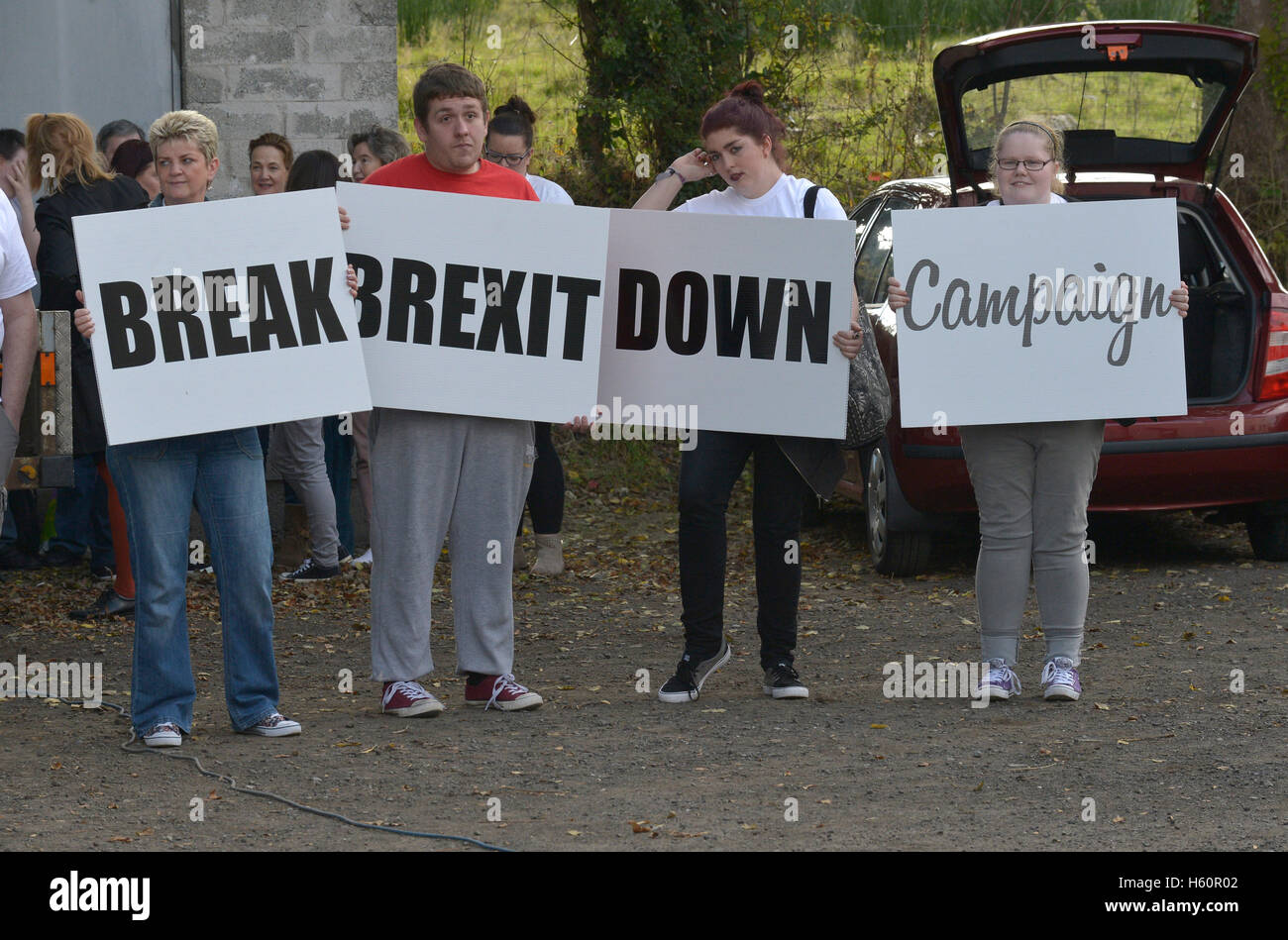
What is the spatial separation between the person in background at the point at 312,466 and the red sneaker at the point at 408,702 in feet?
8.52

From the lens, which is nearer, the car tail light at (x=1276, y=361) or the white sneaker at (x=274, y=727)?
the white sneaker at (x=274, y=727)

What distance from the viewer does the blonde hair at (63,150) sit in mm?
7844

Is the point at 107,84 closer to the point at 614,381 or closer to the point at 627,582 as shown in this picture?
the point at 627,582

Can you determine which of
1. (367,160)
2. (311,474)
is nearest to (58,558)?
(311,474)

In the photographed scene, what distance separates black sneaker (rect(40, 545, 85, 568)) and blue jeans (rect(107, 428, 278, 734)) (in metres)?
3.88

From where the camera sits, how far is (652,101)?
12.6m

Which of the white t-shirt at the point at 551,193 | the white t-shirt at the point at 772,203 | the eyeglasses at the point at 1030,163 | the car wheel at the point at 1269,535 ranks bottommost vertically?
the car wheel at the point at 1269,535

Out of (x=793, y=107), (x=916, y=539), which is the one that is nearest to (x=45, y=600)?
(x=916, y=539)

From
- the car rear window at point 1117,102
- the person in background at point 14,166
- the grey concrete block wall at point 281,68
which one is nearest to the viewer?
the person in background at point 14,166

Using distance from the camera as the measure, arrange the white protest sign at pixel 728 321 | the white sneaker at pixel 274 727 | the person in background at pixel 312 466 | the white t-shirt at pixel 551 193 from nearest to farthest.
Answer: the white sneaker at pixel 274 727 → the white protest sign at pixel 728 321 → the white t-shirt at pixel 551 193 → the person in background at pixel 312 466

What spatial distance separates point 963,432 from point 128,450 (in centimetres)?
276

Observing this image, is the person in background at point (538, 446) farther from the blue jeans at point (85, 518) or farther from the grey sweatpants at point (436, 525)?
the blue jeans at point (85, 518)

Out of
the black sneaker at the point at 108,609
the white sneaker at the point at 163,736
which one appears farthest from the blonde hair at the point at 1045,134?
the black sneaker at the point at 108,609

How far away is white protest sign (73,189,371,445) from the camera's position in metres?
5.25
